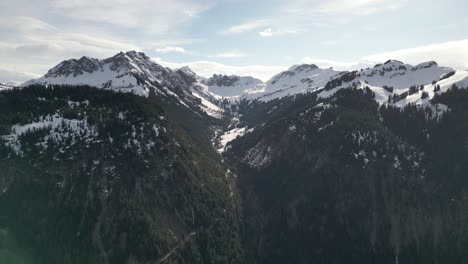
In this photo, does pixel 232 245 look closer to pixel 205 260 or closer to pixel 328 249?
pixel 205 260

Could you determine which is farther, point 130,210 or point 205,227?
point 205,227

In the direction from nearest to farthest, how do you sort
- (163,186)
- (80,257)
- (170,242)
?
(80,257)
(170,242)
(163,186)

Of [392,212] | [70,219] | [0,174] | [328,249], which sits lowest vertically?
[328,249]

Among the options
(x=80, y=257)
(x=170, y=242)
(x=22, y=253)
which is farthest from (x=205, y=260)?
(x=22, y=253)

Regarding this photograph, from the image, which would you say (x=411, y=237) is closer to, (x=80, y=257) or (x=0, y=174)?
(x=80, y=257)

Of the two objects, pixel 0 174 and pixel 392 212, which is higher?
pixel 0 174

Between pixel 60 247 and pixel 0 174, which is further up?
pixel 0 174

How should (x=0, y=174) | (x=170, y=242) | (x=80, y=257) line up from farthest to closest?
1. (x=0, y=174)
2. (x=170, y=242)
3. (x=80, y=257)

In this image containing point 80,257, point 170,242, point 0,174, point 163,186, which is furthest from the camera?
point 163,186

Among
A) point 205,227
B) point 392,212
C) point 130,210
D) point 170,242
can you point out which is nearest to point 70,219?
point 130,210
